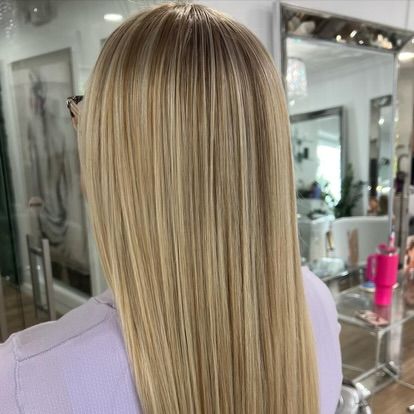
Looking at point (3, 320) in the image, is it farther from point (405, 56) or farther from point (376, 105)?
point (405, 56)

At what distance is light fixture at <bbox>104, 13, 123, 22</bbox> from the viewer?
1045mm

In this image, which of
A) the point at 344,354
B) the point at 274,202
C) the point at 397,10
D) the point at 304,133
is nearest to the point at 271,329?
the point at 274,202

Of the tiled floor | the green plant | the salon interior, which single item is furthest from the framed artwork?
the green plant

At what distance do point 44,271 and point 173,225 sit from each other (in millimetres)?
738

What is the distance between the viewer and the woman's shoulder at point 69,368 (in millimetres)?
381

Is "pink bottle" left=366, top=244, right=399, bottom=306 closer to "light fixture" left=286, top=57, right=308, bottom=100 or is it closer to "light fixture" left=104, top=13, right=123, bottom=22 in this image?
"light fixture" left=286, top=57, right=308, bottom=100

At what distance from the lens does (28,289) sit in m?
1.07

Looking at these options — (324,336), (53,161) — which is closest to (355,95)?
(53,161)

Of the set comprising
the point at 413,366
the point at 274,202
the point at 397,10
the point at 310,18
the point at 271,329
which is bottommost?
the point at 413,366

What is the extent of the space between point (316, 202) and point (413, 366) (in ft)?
2.38

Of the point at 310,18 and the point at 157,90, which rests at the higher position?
the point at 310,18

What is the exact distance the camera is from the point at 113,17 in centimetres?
105

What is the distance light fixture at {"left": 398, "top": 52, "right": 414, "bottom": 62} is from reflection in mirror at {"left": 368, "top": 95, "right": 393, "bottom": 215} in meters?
0.15

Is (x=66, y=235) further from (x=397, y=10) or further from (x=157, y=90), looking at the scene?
(x=397, y=10)
